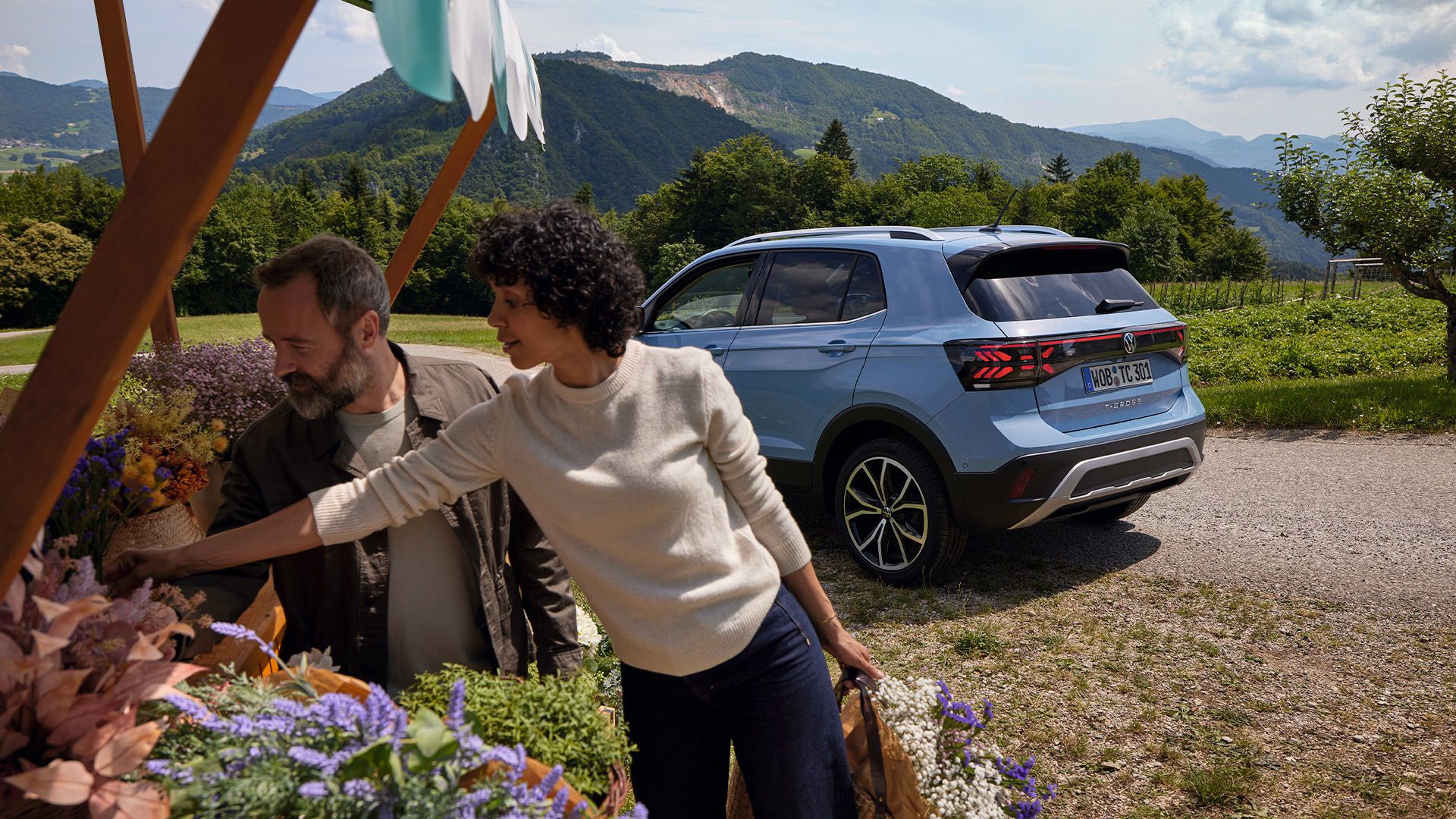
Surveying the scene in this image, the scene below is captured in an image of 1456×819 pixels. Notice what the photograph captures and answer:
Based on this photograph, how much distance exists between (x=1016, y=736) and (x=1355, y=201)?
9227mm

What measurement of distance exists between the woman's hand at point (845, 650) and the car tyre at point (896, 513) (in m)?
2.96

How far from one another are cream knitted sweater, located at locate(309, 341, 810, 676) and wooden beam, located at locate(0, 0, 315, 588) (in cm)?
90

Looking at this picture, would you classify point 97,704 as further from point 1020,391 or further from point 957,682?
point 1020,391

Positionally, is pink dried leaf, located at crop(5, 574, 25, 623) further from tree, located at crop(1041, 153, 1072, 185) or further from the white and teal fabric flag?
tree, located at crop(1041, 153, 1072, 185)

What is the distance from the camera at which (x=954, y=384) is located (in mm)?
4875

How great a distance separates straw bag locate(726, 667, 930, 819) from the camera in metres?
2.15

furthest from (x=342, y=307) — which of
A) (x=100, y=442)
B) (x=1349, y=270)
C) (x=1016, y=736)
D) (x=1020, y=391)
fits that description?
(x=1349, y=270)

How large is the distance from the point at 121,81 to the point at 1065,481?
422 cm

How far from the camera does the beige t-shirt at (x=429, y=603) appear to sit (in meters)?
2.02

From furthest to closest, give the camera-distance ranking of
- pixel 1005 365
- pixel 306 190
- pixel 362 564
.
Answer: pixel 306 190 < pixel 1005 365 < pixel 362 564

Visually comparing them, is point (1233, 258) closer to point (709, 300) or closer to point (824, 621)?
point (709, 300)

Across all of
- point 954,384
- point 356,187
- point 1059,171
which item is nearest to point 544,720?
point 954,384

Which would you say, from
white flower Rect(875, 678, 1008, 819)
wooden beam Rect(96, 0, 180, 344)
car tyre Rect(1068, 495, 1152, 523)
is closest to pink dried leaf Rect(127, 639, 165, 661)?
white flower Rect(875, 678, 1008, 819)

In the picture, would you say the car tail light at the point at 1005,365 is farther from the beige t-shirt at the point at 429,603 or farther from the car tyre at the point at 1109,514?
the beige t-shirt at the point at 429,603
